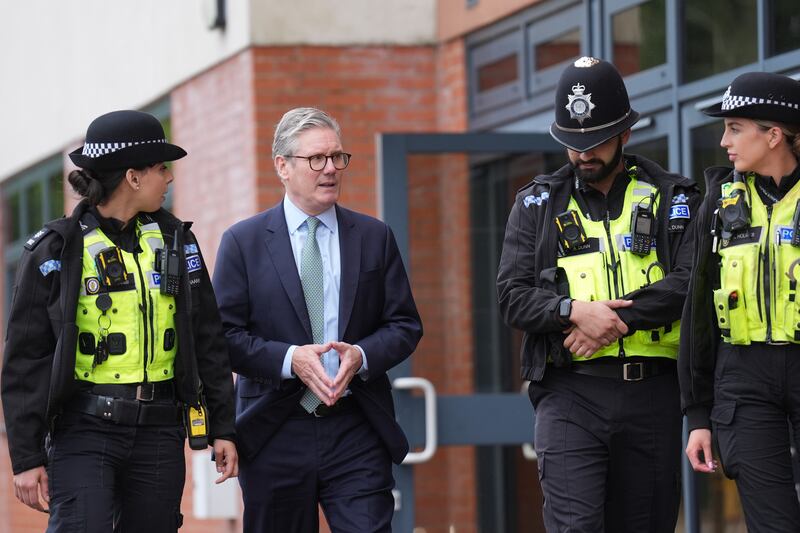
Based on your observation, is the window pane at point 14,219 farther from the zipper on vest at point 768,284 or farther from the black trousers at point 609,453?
the zipper on vest at point 768,284

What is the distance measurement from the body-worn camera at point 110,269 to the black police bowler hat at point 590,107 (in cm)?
153

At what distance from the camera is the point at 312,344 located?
5512mm

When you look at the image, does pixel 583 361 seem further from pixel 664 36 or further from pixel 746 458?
pixel 664 36

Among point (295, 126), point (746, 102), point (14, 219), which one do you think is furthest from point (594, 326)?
point (14, 219)

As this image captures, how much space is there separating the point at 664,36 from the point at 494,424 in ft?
6.95

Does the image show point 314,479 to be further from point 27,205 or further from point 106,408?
point 27,205

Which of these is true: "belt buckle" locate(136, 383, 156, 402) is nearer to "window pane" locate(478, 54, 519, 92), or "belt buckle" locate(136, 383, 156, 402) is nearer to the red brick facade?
the red brick facade

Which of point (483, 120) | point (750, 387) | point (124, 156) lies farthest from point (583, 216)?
point (483, 120)

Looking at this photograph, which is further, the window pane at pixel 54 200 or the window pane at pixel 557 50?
the window pane at pixel 54 200

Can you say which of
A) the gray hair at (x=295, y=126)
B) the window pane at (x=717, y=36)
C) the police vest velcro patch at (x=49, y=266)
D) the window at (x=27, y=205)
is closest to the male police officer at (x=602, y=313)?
the gray hair at (x=295, y=126)

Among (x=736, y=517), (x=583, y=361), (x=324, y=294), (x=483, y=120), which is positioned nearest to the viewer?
(x=583, y=361)

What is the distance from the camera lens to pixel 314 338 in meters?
5.57

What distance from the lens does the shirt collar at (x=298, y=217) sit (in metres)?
5.67

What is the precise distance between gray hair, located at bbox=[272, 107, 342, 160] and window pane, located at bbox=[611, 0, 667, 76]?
272 centimetres
